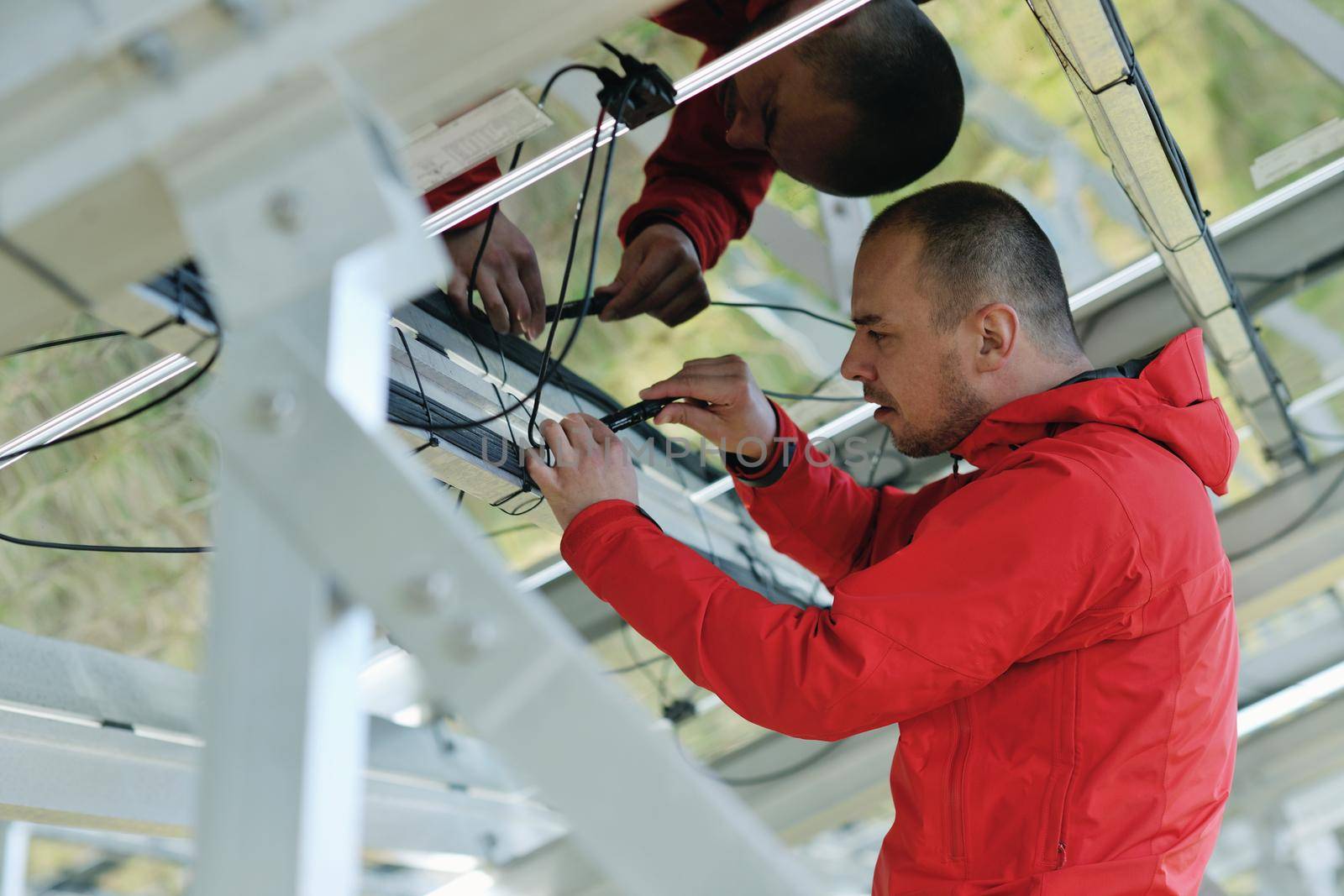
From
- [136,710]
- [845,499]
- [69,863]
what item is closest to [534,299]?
[845,499]

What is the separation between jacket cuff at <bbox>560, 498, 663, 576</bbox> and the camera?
4.27 ft

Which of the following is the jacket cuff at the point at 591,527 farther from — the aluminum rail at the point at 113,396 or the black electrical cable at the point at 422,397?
the aluminum rail at the point at 113,396

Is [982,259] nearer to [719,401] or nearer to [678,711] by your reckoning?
[719,401]

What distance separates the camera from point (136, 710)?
1957 millimetres

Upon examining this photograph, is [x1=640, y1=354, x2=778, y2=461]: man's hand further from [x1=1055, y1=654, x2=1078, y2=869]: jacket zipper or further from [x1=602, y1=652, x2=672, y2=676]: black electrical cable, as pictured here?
[x1=602, y1=652, x2=672, y2=676]: black electrical cable

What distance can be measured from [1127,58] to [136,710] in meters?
1.63

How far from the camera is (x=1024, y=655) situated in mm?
1246

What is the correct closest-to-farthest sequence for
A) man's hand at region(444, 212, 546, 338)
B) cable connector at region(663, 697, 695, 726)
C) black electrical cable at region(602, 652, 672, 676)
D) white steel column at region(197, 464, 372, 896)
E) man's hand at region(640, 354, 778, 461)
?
white steel column at region(197, 464, 372, 896), man's hand at region(444, 212, 546, 338), man's hand at region(640, 354, 778, 461), black electrical cable at region(602, 652, 672, 676), cable connector at region(663, 697, 695, 726)

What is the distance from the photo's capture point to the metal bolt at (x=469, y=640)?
581mm

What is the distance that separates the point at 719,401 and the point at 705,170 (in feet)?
1.36

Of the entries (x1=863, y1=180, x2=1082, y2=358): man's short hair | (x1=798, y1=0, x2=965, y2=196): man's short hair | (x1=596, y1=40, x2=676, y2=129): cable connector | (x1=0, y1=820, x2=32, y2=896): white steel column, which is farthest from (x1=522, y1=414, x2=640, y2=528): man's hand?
(x1=0, y1=820, x2=32, y2=896): white steel column

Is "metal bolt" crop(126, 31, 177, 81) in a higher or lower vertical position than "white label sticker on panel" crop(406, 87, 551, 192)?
lower

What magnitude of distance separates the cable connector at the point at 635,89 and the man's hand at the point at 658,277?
372 millimetres

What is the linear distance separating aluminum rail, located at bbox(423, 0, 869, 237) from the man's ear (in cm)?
40
